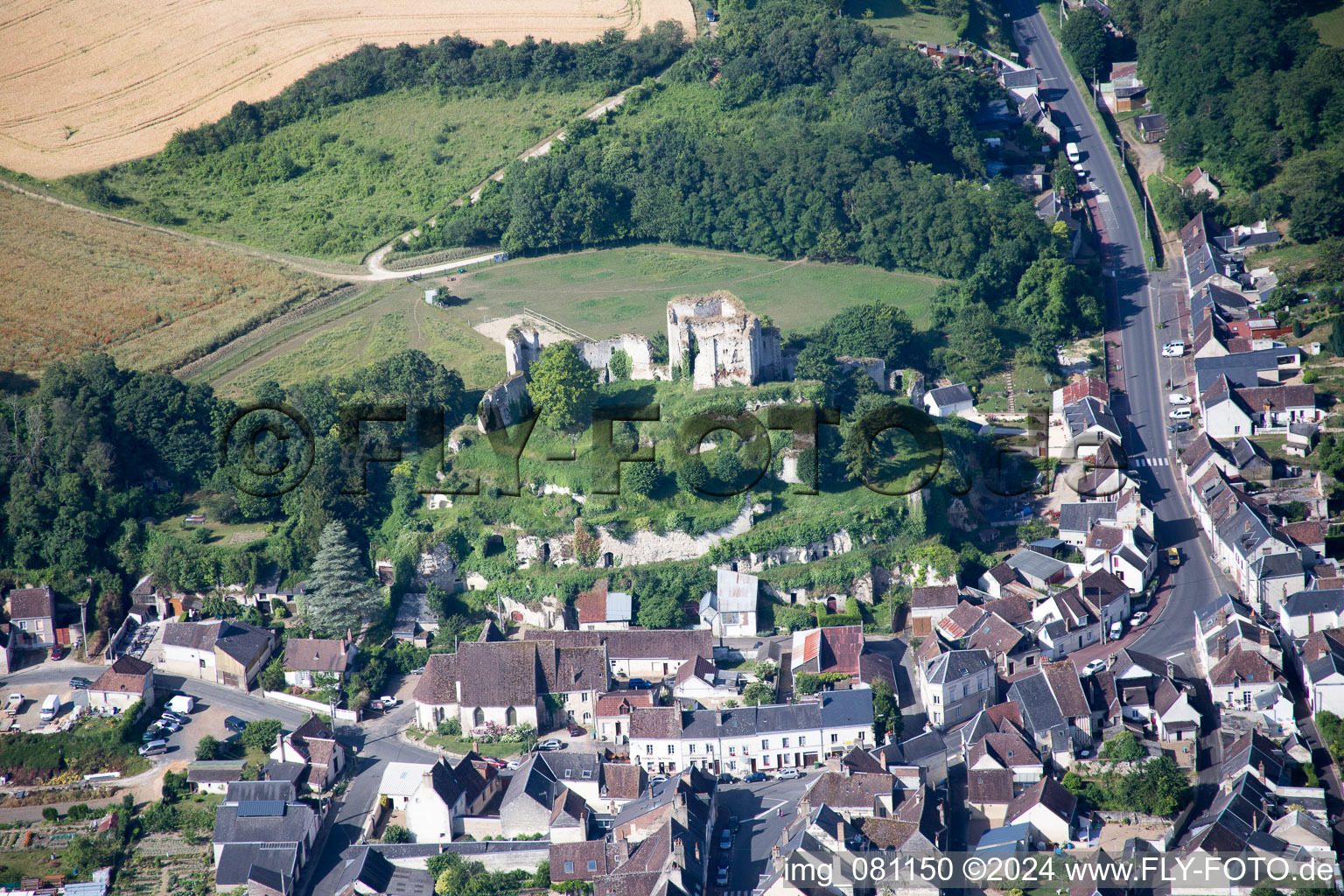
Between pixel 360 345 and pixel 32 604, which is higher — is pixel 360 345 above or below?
above

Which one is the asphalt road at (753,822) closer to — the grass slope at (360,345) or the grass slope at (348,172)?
the grass slope at (360,345)

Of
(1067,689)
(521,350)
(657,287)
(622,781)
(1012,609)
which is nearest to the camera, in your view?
(622,781)

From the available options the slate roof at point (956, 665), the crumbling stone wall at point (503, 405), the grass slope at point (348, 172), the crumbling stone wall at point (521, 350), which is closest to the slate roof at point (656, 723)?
the slate roof at point (956, 665)

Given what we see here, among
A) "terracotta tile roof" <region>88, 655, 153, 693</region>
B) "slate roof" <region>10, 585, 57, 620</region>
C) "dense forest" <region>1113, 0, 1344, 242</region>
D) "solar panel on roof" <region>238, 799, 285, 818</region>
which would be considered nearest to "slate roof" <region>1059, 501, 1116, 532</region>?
"dense forest" <region>1113, 0, 1344, 242</region>

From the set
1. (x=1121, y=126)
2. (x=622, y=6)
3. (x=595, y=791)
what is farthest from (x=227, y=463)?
(x=1121, y=126)

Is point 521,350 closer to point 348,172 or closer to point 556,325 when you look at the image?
point 556,325

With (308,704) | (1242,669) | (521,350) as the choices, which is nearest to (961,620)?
(1242,669)
